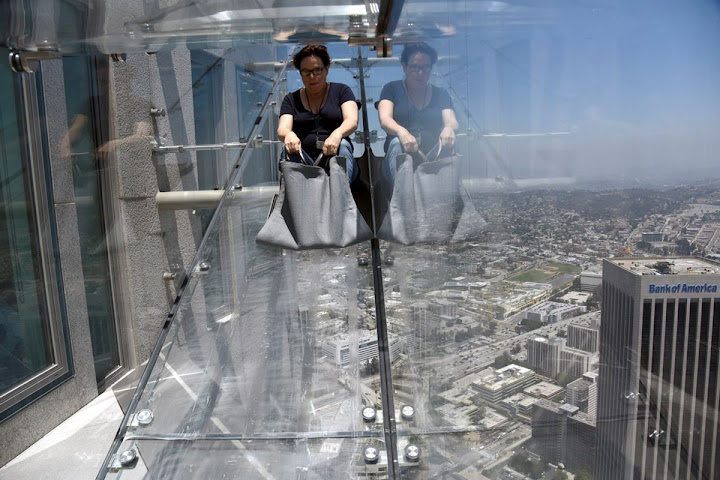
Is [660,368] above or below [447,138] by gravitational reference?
below

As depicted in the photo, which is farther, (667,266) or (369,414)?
(369,414)

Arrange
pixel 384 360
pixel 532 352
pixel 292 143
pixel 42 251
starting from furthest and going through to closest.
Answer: pixel 42 251 < pixel 292 143 < pixel 384 360 < pixel 532 352

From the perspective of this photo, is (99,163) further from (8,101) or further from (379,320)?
(379,320)

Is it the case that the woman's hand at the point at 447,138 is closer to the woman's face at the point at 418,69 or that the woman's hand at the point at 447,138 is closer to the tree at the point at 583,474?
the woman's face at the point at 418,69

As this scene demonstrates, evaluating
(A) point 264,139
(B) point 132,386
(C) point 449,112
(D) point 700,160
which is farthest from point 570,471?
(B) point 132,386

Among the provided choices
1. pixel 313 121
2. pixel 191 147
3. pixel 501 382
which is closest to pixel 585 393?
pixel 501 382

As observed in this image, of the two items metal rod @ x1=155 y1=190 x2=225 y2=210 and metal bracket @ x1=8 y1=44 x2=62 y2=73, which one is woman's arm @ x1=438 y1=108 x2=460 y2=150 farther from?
metal rod @ x1=155 y1=190 x2=225 y2=210

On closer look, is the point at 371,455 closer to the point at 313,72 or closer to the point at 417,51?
the point at 417,51
